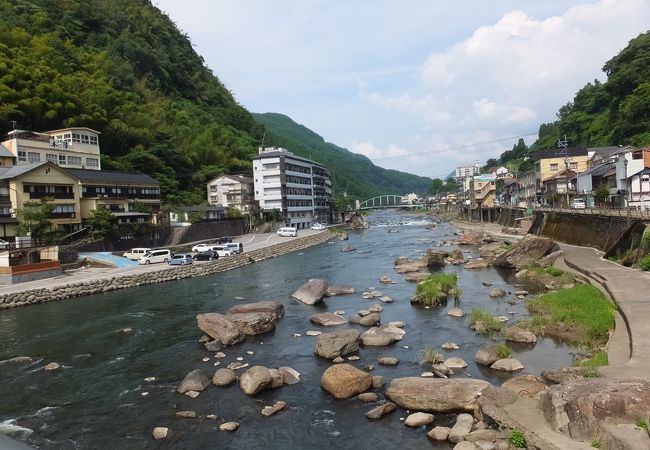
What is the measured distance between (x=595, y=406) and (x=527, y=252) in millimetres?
26376

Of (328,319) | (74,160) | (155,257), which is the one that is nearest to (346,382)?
(328,319)

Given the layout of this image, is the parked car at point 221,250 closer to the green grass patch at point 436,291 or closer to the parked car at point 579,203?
the green grass patch at point 436,291

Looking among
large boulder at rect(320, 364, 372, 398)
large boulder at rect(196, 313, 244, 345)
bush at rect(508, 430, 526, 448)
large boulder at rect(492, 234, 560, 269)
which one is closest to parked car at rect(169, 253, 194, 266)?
large boulder at rect(196, 313, 244, 345)

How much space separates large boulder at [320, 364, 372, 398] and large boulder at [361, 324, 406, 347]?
380 cm

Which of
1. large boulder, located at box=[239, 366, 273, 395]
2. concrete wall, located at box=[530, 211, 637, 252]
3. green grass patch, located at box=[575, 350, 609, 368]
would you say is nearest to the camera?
green grass patch, located at box=[575, 350, 609, 368]

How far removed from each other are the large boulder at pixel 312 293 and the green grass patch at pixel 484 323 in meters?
8.75

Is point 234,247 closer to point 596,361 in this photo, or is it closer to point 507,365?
point 507,365

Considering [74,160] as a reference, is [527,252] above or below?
below

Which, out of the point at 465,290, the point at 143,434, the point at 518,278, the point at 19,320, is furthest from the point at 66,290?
the point at 518,278

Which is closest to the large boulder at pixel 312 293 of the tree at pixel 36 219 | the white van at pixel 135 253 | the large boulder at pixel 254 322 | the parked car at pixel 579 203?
the large boulder at pixel 254 322

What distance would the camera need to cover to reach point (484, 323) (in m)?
17.8

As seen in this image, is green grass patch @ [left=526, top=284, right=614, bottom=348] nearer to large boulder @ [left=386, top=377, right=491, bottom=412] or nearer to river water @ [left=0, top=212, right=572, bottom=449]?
river water @ [left=0, top=212, right=572, bottom=449]

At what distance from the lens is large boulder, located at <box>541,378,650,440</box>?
8156 millimetres

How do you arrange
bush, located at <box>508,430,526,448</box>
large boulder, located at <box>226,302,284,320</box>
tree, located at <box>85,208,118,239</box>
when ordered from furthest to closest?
tree, located at <box>85,208,118,239</box>
large boulder, located at <box>226,302,284,320</box>
bush, located at <box>508,430,526,448</box>
